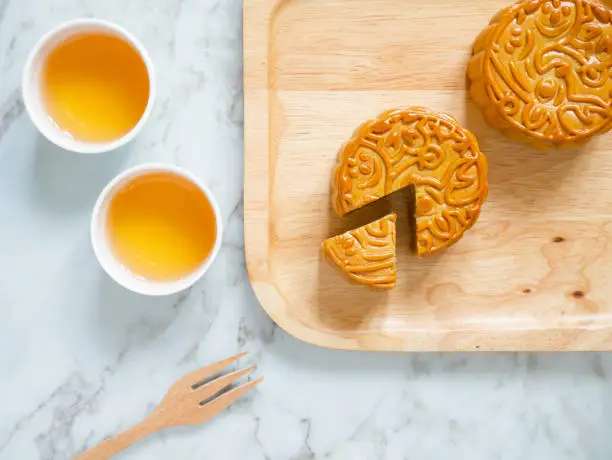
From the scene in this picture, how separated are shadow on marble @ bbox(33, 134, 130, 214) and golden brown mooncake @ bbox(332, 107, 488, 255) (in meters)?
0.66

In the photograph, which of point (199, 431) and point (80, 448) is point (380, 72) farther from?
point (80, 448)

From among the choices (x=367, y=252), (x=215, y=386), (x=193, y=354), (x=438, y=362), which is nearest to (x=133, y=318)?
(x=193, y=354)

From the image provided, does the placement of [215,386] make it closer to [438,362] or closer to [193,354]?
[193,354]

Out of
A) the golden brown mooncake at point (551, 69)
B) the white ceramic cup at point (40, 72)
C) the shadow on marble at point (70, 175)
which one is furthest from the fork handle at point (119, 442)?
the golden brown mooncake at point (551, 69)

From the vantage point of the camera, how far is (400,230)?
166 cm

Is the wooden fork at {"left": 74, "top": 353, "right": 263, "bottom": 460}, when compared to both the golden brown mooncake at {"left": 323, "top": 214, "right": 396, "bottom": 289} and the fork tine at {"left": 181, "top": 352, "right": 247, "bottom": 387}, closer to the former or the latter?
the fork tine at {"left": 181, "top": 352, "right": 247, "bottom": 387}

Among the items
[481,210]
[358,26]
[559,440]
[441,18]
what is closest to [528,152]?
[481,210]

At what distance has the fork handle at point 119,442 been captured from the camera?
168cm

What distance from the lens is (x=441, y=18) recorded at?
1.66 metres

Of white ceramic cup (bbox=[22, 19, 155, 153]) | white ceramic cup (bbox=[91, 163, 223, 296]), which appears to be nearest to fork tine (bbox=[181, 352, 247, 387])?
white ceramic cup (bbox=[91, 163, 223, 296])

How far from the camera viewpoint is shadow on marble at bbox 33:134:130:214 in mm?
1695

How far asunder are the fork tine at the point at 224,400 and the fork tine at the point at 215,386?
0.07 feet

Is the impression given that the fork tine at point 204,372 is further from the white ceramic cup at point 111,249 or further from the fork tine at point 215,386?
the white ceramic cup at point 111,249

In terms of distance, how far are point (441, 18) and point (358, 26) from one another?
23cm
